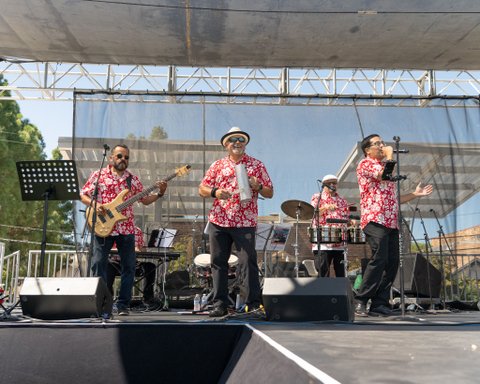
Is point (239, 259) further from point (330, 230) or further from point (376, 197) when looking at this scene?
point (330, 230)

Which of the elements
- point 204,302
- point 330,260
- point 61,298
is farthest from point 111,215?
point 330,260

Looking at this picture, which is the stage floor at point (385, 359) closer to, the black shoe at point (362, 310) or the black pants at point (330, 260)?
the black shoe at point (362, 310)

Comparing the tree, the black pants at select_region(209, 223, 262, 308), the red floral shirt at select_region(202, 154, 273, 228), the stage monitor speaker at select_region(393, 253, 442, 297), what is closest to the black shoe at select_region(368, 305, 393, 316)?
the black pants at select_region(209, 223, 262, 308)

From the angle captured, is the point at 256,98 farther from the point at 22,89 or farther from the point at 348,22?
the point at 22,89

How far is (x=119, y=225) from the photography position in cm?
566

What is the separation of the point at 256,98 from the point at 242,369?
7150 mm

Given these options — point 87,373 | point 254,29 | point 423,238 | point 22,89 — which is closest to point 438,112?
point 423,238

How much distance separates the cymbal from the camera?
7.18 meters

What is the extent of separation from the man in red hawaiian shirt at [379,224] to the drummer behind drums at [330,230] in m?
1.25

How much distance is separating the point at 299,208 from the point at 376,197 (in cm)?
200

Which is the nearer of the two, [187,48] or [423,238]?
[187,48]

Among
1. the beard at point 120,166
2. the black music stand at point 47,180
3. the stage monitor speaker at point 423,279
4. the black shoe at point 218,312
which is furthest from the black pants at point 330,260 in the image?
the black music stand at point 47,180

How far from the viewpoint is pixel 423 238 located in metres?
8.45

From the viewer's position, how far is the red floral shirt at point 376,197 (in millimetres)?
5273
